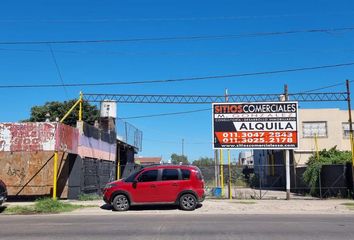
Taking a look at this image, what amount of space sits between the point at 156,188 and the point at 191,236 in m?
7.89

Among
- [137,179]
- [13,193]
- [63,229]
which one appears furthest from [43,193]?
[63,229]

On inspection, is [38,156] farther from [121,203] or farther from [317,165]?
[317,165]

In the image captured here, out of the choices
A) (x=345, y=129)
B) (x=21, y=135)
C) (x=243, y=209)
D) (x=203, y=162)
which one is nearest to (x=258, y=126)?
(x=243, y=209)

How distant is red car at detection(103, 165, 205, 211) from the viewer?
62.6 ft

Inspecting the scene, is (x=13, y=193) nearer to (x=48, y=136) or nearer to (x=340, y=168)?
(x=48, y=136)

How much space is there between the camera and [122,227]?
43.2 ft

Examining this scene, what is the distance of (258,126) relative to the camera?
25344 millimetres

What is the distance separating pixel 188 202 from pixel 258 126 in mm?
7976

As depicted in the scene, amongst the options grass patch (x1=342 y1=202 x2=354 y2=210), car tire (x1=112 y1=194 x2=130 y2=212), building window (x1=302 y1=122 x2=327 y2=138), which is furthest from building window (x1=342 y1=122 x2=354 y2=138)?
car tire (x1=112 y1=194 x2=130 y2=212)

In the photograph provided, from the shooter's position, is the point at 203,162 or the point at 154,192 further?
the point at 203,162

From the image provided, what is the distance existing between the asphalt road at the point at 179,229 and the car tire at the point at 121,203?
3.69 meters

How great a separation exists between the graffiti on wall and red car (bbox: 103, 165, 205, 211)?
239 inches

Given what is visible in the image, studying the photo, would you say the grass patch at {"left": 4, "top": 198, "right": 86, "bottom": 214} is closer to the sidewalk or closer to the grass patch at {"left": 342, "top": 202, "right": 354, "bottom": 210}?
the sidewalk

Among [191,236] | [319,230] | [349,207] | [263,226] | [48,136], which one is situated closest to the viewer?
[191,236]
